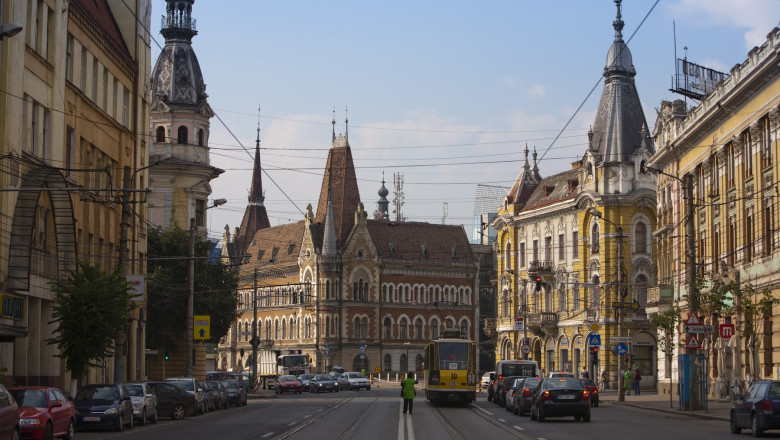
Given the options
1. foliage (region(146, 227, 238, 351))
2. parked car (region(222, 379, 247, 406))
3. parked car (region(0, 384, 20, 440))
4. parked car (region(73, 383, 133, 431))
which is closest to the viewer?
parked car (region(0, 384, 20, 440))

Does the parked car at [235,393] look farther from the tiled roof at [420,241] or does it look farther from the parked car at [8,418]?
the tiled roof at [420,241]

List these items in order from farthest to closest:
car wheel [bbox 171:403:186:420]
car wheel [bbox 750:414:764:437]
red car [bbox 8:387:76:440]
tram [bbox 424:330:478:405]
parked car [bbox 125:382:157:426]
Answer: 1. tram [bbox 424:330:478:405]
2. car wheel [bbox 171:403:186:420]
3. parked car [bbox 125:382:157:426]
4. car wheel [bbox 750:414:764:437]
5. red car [bbox 8:387:76:440]

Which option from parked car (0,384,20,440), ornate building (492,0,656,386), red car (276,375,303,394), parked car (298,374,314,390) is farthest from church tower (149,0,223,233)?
parked car (0,384,20,440)

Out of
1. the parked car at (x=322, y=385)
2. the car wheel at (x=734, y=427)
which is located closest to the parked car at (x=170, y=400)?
the car wheel at (x=734, y=427)

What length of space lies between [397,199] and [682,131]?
338ft

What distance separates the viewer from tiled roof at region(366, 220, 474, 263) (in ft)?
412

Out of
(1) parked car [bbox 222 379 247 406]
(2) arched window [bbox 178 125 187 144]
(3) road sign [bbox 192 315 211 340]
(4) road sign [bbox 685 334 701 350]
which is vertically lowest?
(1) parked car [bbox 222 379 247 406]

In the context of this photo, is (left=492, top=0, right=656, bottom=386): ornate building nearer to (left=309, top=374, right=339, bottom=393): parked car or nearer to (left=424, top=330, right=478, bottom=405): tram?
(left=309, top=374, right=339, bottom=393): parked car

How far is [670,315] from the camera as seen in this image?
4341 centimetres

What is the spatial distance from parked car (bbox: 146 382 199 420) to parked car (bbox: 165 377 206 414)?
3.60 ft

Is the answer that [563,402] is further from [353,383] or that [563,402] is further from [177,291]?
[353,383]

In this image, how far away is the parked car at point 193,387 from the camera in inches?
1548

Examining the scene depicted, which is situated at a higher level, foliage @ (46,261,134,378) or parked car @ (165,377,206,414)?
foliage @ (46,261,134,378)

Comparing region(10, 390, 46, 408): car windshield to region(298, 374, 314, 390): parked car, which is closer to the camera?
region(10, 390, 46, 408): car windshield
